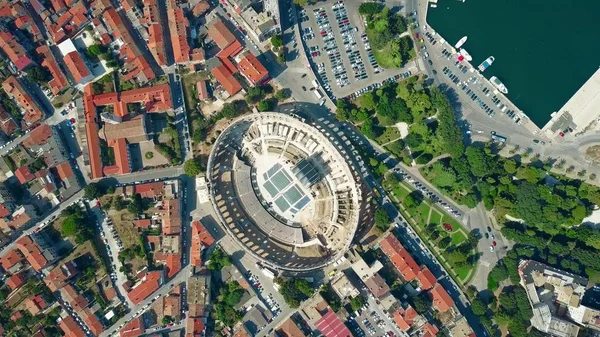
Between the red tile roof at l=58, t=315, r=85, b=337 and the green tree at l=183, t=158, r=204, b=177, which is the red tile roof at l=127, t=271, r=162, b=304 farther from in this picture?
the green tree at l=183, t=158, r=204, b=177

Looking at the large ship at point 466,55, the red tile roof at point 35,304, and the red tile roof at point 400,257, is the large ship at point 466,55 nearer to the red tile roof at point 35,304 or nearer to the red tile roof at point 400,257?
the red tile roof at point 400,257

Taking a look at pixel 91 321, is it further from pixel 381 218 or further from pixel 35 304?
pixel 381 218

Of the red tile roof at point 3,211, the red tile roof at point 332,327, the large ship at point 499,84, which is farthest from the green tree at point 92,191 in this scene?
the large ship at point 499,84

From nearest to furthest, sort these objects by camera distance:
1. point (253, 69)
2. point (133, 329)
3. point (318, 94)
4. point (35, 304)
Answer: point (35, 304) < point (133, 329) < point (253, 69) < point (318, 94)

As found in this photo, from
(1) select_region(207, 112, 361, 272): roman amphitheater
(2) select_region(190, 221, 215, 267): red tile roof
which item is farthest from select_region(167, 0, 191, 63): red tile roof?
(2) select_region(190, 221, 215, 267): red tile roof

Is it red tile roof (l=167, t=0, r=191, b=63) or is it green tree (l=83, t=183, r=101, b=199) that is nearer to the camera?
green tree (l=83, t=183, r=101, b=199)

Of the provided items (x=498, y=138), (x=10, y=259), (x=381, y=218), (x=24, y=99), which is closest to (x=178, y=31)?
(x=24, y=99)

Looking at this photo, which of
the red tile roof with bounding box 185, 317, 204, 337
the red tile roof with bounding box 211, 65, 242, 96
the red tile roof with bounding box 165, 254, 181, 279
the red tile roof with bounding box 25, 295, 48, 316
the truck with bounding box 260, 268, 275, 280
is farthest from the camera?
the red tile roof with bounding box 211, 65, 242, 96
